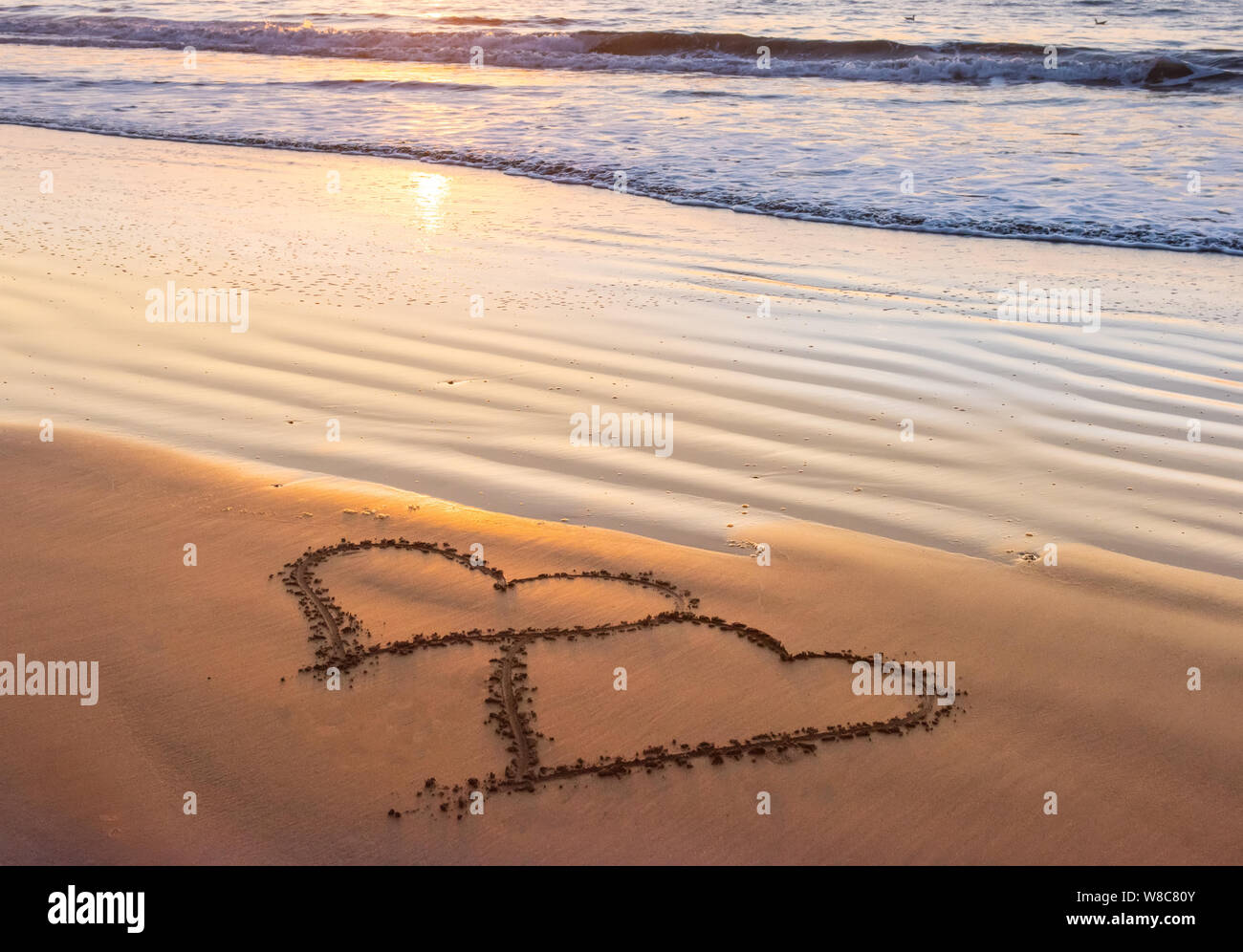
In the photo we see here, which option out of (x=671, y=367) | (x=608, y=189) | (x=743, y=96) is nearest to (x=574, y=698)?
(x=671, y=367)

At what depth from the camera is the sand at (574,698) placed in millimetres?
3094

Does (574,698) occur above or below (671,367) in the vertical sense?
below

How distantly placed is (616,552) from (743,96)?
1404 cm

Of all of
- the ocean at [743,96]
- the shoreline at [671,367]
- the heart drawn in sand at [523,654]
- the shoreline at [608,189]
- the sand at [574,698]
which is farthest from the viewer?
the ocean at [743,96]

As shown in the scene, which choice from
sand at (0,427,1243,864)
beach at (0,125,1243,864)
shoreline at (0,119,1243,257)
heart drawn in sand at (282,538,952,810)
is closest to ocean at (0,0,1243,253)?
shoreline at (0,119,1243,257)

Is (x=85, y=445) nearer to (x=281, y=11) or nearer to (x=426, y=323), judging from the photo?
(x=426, y=323)

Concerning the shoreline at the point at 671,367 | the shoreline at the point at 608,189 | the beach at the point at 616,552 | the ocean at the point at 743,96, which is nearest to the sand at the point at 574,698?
the beach at the point at 616,552

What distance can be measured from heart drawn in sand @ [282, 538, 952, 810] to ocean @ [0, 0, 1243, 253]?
22.0 ft

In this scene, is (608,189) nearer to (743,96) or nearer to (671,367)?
(671,367)

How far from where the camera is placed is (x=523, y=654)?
3.85 meters

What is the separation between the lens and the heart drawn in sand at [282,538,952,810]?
3.34 meters

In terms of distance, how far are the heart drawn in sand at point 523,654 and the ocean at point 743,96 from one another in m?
6.71

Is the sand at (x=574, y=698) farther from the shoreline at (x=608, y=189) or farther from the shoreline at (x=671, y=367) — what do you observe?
the shoreline at (x=608, y=189)
